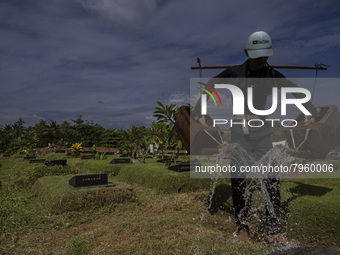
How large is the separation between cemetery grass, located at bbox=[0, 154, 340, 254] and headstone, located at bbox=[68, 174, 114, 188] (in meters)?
0.84

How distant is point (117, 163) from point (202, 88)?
962 cm

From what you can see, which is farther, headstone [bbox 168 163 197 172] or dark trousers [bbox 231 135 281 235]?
headstone [bbox 168 163 197 172]

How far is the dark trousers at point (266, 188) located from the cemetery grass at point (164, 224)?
0.29 metres

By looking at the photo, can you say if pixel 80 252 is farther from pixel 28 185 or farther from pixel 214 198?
pixel 28 185

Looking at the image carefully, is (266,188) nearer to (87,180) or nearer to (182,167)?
(87,180)

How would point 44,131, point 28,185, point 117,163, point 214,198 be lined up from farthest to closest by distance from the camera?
point 44,131 < point 117,163 < point 28,185 < point 214,198

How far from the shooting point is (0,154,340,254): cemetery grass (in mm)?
3143

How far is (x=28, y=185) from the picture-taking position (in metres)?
8.97

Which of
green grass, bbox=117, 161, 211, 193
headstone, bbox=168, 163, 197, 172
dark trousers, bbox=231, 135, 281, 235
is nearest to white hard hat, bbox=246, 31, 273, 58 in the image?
dark trousers, bbox=231, 135, 281, 235

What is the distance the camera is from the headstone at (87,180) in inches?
253

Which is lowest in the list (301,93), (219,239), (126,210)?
(126,210)

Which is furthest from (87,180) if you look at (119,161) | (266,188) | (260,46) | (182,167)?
(119,161)

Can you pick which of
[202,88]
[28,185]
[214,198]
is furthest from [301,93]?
[28,185]

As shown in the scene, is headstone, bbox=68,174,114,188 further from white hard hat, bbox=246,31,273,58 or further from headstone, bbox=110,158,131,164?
headstone, bbox=110,158,131,164
